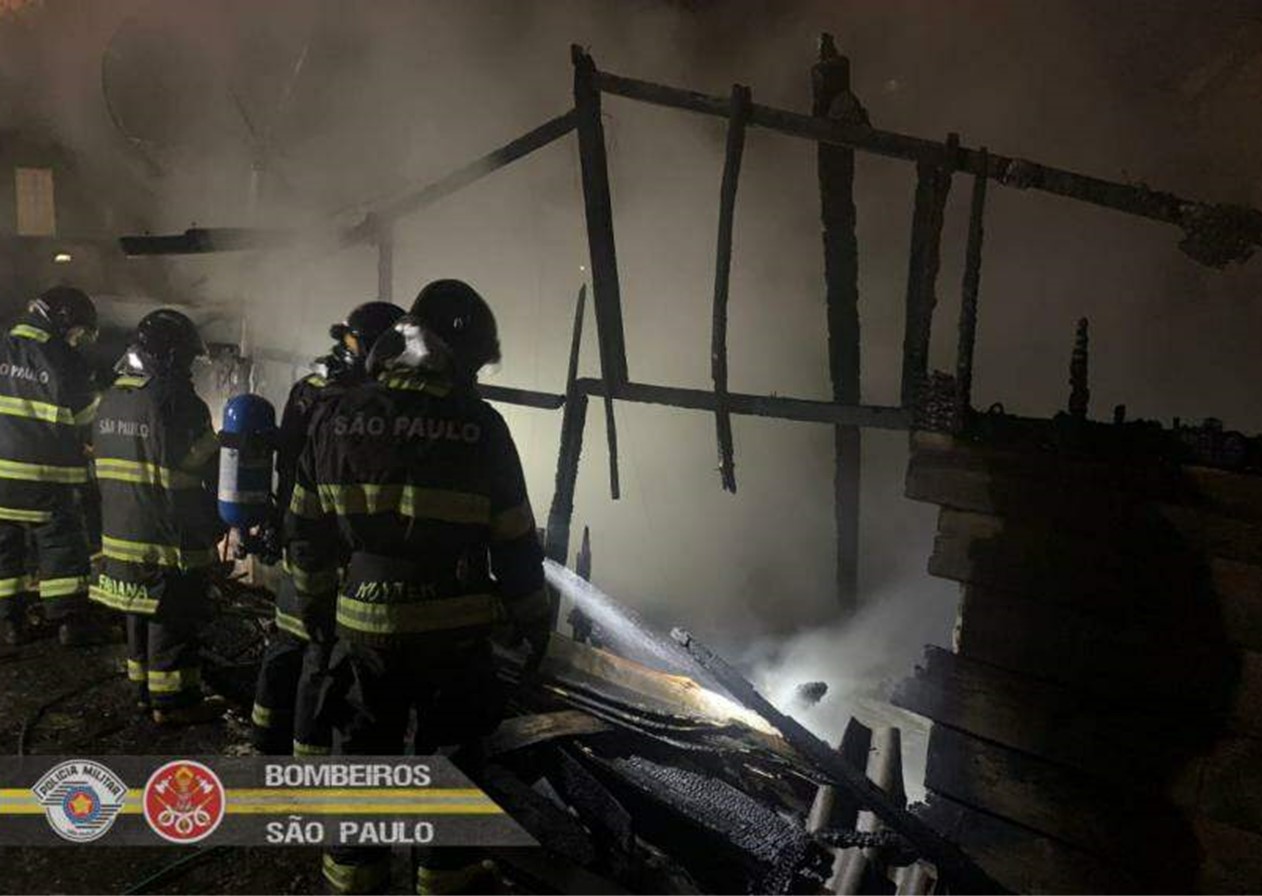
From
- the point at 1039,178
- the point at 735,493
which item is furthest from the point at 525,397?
the point at 1039,178

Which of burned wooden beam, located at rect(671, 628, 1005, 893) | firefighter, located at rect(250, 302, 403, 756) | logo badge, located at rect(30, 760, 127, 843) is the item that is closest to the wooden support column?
burned wooden beam, located at rect(671, 628, 1005, 893)

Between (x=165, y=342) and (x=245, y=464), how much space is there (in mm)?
978

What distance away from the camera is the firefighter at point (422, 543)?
259 centimetres

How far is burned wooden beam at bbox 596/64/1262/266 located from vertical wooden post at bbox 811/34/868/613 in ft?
1.10

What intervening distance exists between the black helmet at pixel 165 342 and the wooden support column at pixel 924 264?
146 inches

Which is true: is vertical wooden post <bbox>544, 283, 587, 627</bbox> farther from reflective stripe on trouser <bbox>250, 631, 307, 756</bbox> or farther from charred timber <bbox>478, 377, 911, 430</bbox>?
reflective stripe on trouser <bbox>250, 631, 307, 756</bbox>

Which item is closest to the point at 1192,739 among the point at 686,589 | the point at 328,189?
the point at 686,589

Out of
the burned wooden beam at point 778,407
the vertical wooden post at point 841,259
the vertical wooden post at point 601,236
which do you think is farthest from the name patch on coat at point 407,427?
the vertical wooden post at point 841,259

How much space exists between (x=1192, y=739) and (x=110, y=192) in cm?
2049

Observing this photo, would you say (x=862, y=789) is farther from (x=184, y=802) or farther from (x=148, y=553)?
(x=148, y=553)

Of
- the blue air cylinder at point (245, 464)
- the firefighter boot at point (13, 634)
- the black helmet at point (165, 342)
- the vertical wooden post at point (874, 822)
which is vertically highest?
the black helmet at point (165, 342)

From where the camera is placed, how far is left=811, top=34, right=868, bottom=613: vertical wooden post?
403 centimetres

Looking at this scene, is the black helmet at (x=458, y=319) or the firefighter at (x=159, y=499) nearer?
the black helmet at (x=458, y=319)

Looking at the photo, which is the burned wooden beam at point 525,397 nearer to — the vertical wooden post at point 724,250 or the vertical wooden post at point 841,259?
the vertical wooden post at point 724,250
